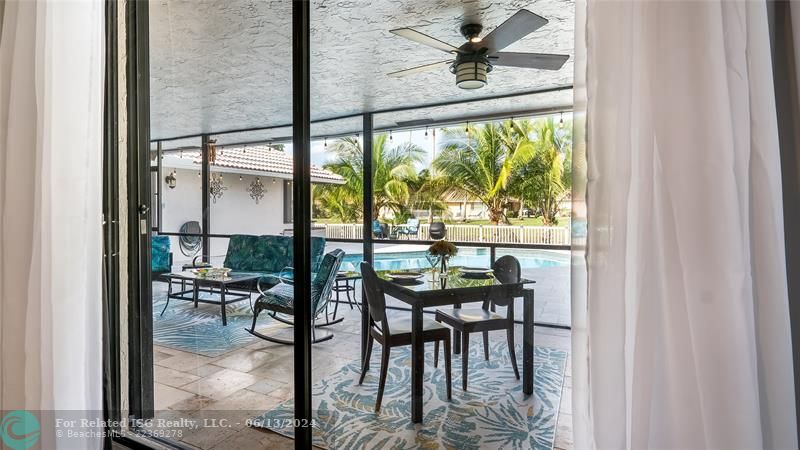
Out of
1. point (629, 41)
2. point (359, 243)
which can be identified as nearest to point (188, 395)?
point (359, 243)

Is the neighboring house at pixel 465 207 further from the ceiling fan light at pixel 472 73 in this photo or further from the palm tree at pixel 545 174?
the ceiling fan light at pixel 472 73

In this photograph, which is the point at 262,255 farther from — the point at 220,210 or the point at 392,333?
the point at 392,333

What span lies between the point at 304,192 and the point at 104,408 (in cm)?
127

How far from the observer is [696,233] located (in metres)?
0.68

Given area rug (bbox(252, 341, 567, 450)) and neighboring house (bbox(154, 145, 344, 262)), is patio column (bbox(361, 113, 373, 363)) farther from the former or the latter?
neighboring house (bbox(154, 145, 344, 262))

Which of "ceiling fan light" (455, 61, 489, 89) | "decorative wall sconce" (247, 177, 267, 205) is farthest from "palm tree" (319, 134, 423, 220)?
"decorative wall sconce" (247, 177, 267, 205)

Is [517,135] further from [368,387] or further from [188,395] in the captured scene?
[188,395]

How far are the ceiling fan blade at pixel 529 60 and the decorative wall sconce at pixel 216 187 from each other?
1881 millimetres

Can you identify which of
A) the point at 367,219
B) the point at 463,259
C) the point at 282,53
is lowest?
the point at 463,259

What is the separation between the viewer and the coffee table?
91.7 inches

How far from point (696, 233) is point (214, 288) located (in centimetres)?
241

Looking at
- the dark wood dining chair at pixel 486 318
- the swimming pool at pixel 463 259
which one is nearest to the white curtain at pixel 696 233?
the swimming pool at pixel 463 259

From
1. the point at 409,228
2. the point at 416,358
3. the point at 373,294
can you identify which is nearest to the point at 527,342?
the point at 416,358

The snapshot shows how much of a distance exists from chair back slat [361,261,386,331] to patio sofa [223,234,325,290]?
33 centimetres
